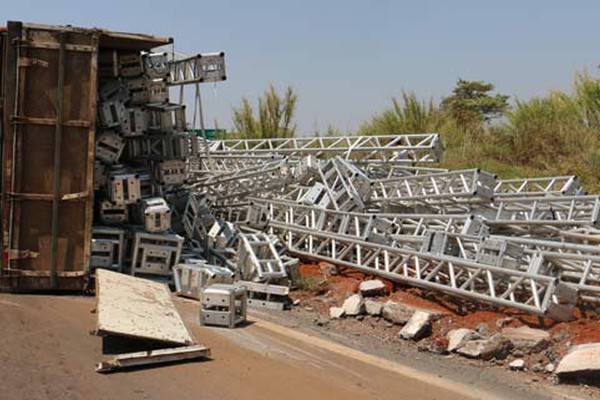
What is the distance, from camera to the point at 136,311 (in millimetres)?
7793

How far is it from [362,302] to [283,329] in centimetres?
152

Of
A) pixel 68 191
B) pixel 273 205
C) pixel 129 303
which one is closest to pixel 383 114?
pixel 273 205

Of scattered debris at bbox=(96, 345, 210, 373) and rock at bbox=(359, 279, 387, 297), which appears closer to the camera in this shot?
scattered debris at bbox=(96, 345, 210, 373)

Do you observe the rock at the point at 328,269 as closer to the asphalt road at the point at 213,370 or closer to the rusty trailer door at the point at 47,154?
the asphalt road at the point at 213,370

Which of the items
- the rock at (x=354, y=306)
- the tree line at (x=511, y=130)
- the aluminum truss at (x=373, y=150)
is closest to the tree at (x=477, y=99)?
the tree line at (x=511, y=130)

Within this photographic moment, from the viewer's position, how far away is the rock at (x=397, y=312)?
31.8ft

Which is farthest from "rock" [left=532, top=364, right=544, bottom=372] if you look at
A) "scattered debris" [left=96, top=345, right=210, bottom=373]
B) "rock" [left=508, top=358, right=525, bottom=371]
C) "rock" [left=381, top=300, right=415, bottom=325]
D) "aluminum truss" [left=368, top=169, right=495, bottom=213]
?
"aluminum truss" [left=368, top=169, right=495, bottom=213]

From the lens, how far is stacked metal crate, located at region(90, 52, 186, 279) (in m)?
11.0

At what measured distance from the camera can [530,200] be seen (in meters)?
12.4

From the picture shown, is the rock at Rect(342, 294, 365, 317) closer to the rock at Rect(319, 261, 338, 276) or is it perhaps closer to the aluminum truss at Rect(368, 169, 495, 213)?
the rock at Rect(319, 261, 338, 276)

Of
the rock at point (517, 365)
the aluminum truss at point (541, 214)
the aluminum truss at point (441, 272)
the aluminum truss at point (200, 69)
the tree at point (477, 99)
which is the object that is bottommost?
the rock at point (517, 365)

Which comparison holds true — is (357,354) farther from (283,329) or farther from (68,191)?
(68,191)

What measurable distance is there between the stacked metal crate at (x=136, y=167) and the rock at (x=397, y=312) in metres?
3.54

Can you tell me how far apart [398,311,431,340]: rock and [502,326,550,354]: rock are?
1006 millimetres
